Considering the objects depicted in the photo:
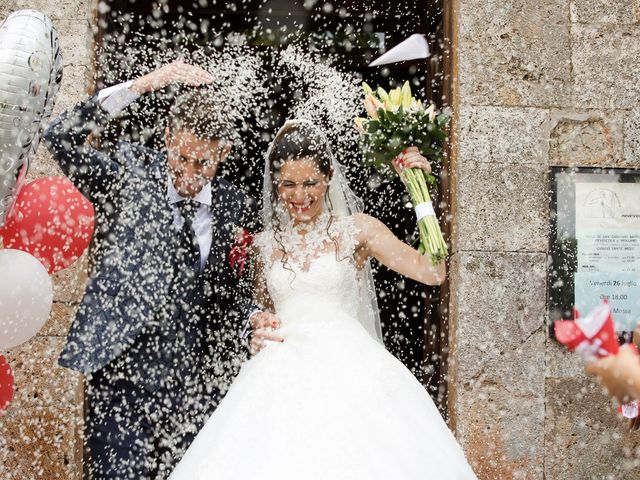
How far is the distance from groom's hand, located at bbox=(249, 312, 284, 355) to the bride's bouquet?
731 millimetres

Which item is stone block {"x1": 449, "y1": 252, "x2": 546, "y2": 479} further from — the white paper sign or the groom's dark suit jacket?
the groom's dark suit jacket

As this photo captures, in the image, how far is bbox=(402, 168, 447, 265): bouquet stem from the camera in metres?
3.04

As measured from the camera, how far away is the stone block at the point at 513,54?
167 inches

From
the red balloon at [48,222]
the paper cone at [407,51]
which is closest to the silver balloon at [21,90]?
the red balloon at [48,222]

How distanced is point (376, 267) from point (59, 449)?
2.58 metres

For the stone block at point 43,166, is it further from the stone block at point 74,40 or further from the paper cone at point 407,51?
the paper cone at point 407,51

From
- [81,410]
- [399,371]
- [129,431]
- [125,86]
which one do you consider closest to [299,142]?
[125,86]

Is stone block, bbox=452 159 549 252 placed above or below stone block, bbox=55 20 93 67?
below

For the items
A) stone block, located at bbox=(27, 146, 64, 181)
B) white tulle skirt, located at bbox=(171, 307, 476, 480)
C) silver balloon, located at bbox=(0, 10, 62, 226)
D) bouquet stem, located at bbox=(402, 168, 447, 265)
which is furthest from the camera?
stone block, located at bbox=(27, 146, 64, 181)

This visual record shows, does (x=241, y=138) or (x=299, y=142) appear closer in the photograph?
(x=299, y=142)

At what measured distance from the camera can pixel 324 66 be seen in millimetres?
5363

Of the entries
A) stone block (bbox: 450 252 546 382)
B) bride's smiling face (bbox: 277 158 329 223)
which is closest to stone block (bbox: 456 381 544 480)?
stone block (bbox: 450 252 546 382)

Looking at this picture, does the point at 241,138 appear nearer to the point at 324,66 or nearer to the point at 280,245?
the point at 324,66

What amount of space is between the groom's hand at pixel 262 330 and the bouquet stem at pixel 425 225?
2.39ft
